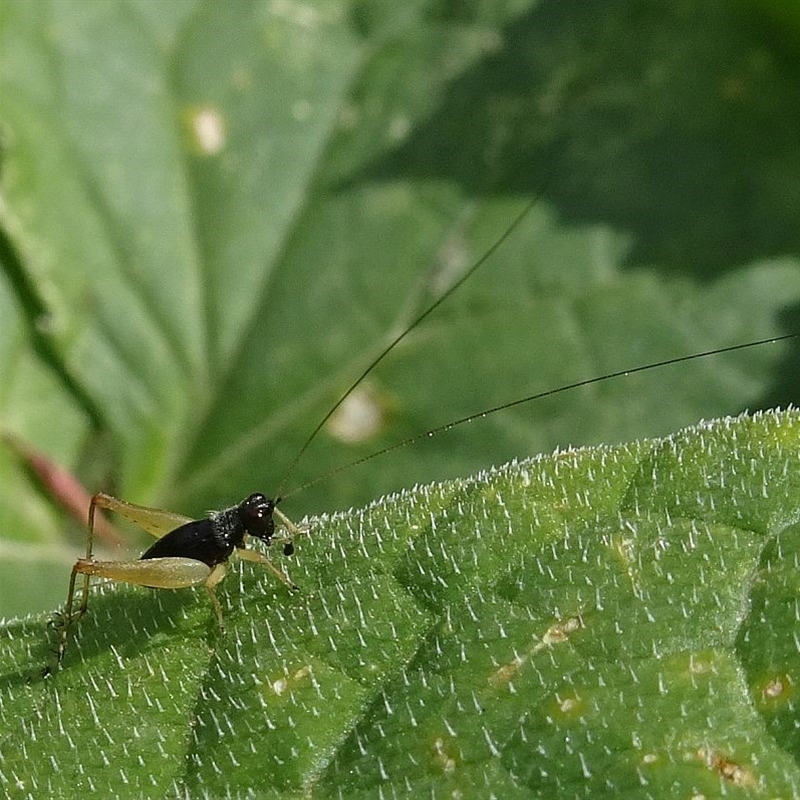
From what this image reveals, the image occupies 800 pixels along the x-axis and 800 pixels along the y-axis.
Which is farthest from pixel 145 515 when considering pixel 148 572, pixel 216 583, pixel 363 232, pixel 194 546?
pixel 363 232

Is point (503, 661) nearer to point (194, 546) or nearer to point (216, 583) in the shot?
point (216, 583)

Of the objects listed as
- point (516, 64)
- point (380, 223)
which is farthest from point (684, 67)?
point (380, 223)

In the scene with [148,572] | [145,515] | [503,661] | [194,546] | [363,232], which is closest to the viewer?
[503,661]

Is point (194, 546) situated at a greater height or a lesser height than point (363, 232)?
lesser

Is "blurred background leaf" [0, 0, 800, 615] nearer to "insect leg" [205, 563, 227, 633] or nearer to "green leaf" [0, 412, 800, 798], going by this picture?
"insect leg" [205, 563, 227, 633]

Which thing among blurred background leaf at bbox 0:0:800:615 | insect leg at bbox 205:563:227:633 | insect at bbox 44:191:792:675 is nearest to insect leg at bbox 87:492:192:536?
insect at bbox 44:191:792:675

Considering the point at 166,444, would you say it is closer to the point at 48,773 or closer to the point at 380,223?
the point at 380,223
